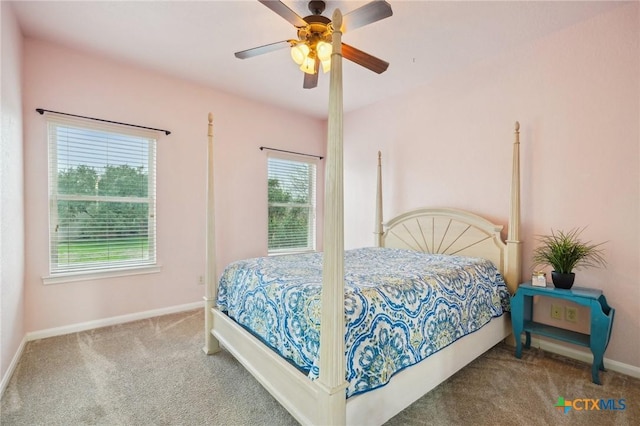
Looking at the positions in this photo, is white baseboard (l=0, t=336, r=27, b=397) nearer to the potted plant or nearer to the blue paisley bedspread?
the blue paisley bedspread

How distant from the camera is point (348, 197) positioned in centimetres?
436

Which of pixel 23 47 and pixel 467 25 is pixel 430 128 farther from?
pixel 23 47

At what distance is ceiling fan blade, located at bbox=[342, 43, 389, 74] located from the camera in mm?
1998

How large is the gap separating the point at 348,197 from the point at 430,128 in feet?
4.83

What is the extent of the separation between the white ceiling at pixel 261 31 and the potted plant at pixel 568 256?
171 centimetres

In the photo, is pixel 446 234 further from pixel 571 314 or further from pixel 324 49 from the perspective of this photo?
pixel 324 49

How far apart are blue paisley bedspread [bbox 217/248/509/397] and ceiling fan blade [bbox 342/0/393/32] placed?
150 cm

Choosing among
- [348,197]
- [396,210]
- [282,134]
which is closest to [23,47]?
[282,134]

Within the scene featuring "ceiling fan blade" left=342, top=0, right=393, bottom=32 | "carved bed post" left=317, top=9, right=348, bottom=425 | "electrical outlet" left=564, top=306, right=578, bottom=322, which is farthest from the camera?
"electrical outlet" left=564, top=306, right=578, bottom=322

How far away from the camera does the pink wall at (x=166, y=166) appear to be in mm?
2629

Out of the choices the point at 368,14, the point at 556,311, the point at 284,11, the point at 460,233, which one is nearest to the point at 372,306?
the point at 368,14

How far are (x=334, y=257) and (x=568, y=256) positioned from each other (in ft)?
6.78

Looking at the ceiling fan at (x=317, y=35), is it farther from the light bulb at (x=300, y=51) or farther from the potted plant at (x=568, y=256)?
the potted plant at (x=568, y=256)

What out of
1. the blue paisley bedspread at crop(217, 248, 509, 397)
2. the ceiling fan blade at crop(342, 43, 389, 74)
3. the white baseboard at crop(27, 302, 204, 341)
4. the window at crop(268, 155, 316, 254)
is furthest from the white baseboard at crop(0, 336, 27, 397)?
the ceiling fan blade at crop(342, 43, 389, 74)
